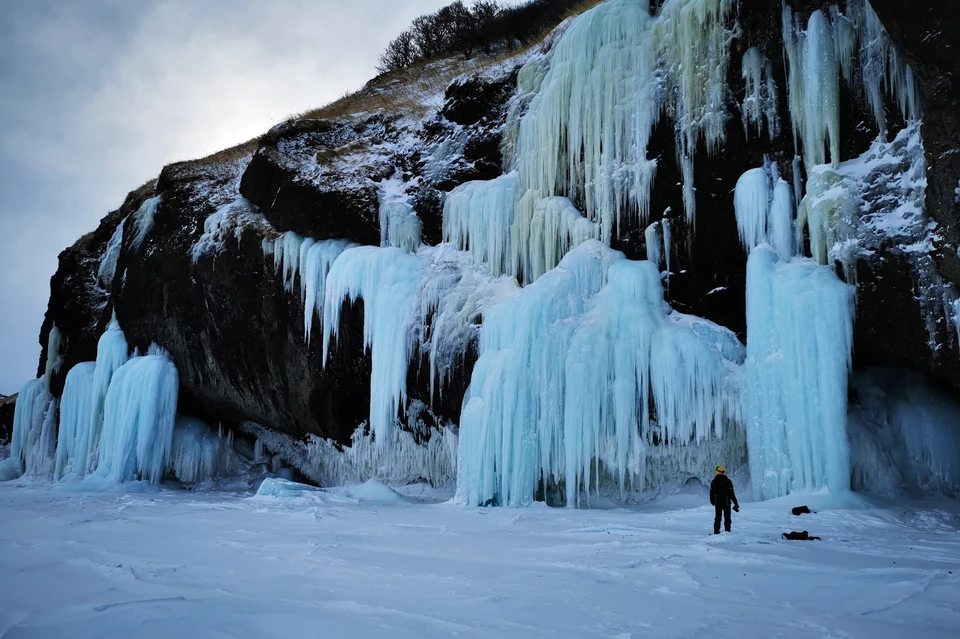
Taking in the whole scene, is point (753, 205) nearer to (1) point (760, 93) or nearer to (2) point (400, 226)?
(1) point (760, 93)

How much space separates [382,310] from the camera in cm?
1292

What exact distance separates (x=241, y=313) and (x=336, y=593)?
12.7 meters

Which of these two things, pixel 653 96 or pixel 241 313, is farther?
pixel 241 313

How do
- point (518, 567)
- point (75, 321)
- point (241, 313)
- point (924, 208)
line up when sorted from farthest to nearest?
point (75, 321) → point (241, 313) → point (924, 208) → point (518, 567)

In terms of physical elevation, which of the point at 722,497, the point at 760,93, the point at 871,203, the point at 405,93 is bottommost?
the point at 722,497

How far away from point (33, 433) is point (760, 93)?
848 inches

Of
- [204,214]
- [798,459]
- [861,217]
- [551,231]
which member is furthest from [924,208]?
[204,214]

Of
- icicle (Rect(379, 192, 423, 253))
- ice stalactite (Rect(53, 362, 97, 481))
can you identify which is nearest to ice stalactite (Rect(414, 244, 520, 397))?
icicle (Rect(379, 192, 423, 253))

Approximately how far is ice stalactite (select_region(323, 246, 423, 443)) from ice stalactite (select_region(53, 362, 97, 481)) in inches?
319

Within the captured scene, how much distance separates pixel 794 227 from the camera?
935cm


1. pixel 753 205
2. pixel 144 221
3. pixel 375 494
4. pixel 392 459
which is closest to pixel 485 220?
pixel 753 205

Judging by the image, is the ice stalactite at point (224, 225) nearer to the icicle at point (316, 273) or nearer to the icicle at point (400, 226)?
the icicle at point (316, 273)

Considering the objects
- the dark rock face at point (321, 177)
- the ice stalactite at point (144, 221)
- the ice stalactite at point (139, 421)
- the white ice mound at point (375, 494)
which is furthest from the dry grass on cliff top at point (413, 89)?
the white ice mound at point (375, 494)

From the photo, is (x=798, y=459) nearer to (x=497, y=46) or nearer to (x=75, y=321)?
(x=497, y=46)
